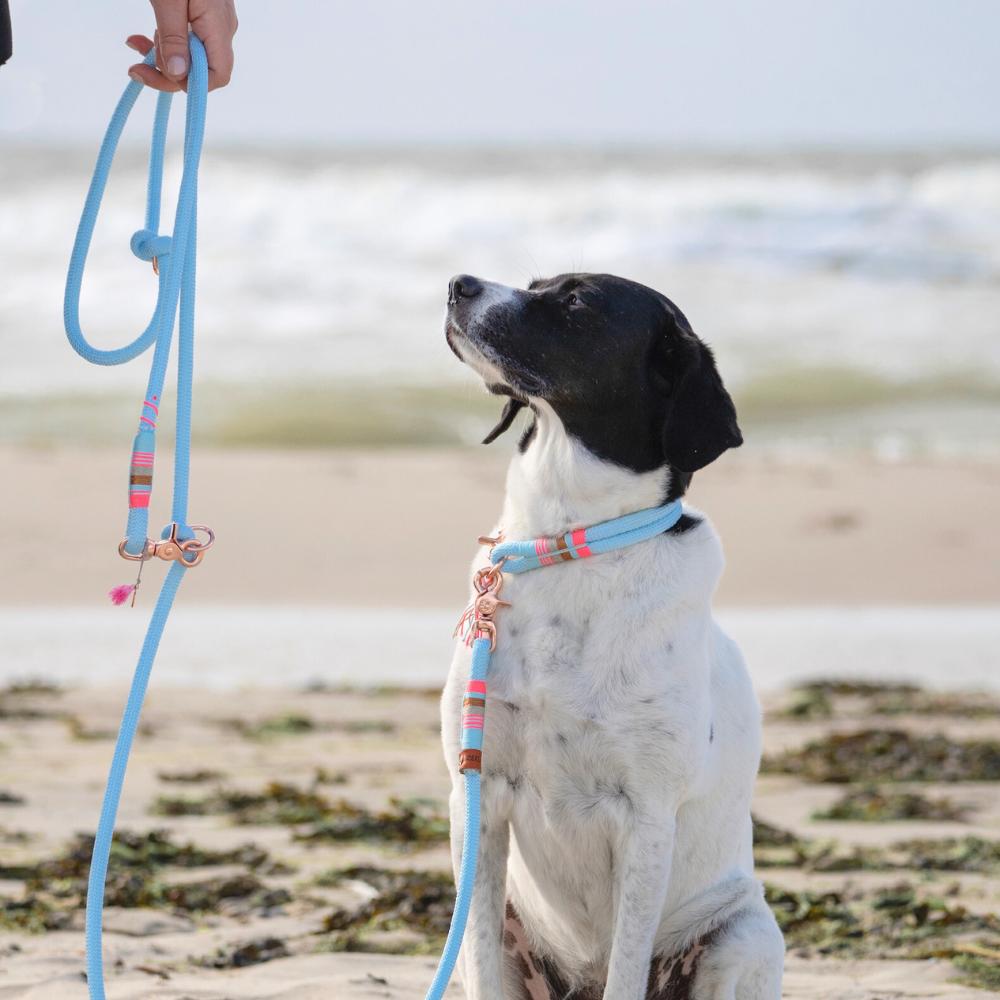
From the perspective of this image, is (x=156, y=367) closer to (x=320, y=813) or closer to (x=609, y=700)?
(x=609, y=700)

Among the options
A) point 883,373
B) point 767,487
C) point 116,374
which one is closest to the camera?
point 767,487

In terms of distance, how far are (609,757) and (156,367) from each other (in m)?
1.23

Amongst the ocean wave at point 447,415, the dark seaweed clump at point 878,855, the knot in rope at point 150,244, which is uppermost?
the knot in rope at point 150,244

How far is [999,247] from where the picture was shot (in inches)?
1161

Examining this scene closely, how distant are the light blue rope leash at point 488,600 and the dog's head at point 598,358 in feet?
0.53

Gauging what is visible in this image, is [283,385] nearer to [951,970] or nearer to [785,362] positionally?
[785,362]

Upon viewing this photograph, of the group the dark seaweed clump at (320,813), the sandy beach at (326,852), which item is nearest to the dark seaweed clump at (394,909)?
the sandy beach at (326,852)

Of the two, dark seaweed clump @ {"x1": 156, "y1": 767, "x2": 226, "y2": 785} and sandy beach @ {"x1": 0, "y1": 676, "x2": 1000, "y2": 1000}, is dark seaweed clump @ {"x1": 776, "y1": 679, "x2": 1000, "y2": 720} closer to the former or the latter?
sandy beach @ {"x1": 0, "y1": 676, "x2": 1000, "y2": 1000}

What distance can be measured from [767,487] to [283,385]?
896 centimetres

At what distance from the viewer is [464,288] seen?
11.8 ft

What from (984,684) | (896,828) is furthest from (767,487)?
(896,828)

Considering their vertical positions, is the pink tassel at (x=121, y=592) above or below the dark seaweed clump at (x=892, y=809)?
above

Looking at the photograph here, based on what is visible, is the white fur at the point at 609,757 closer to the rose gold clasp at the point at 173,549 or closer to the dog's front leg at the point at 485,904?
the dog's front leg at the point at 485,904

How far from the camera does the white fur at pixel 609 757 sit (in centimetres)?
321
